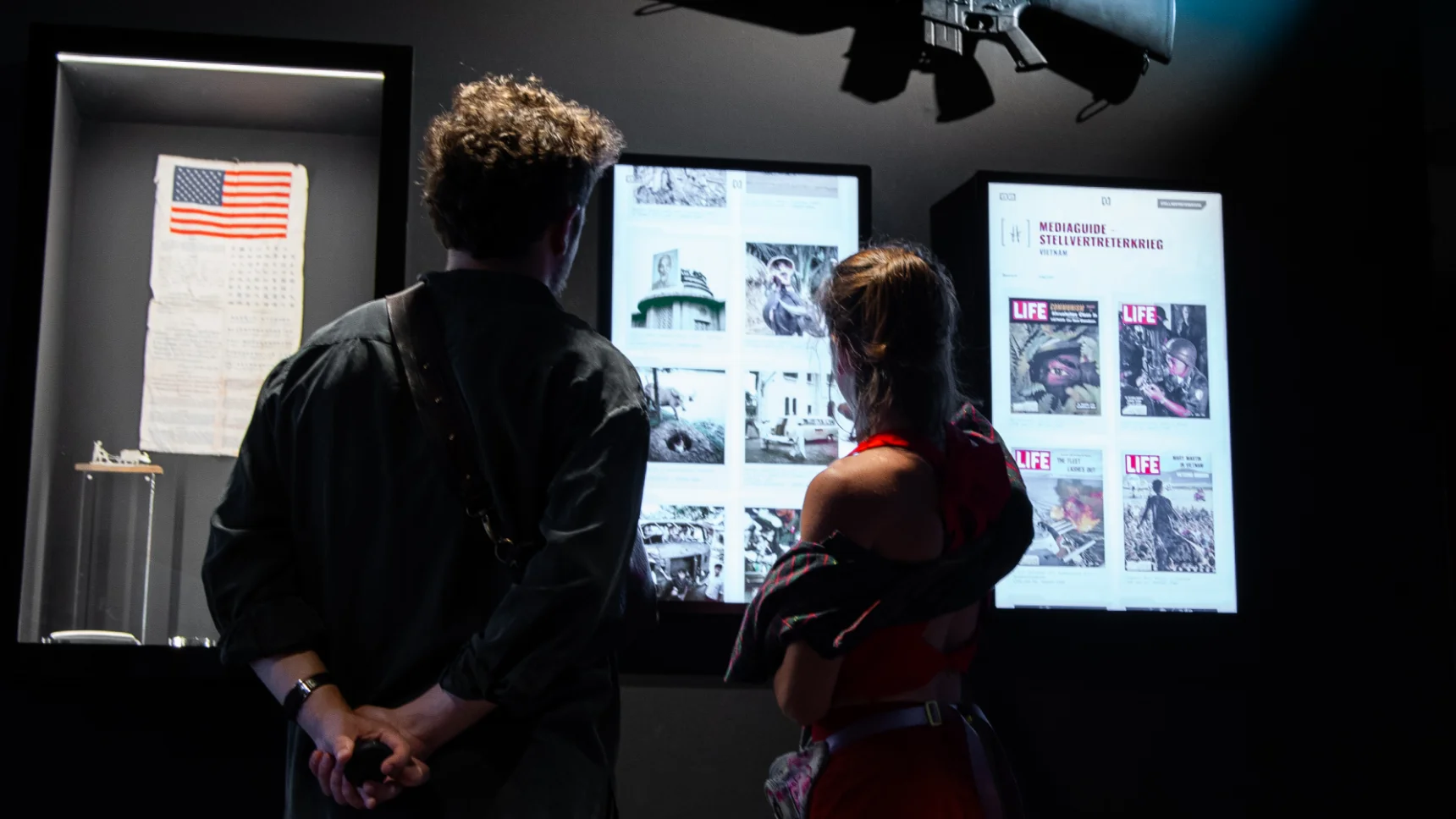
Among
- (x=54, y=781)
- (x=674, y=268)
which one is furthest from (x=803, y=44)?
(x=54, y=781)

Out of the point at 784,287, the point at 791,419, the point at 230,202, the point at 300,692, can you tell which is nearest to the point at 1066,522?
the point at 791,419

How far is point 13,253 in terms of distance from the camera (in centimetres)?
258

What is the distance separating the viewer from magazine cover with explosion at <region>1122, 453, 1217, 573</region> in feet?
9.20

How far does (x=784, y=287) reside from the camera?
9.02 feet

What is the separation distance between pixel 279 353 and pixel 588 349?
4.72 feet

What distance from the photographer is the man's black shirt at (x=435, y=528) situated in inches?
54.8

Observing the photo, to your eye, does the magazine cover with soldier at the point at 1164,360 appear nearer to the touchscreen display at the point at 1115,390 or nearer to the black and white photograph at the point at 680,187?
the touchscreen display at the point at 1115,390

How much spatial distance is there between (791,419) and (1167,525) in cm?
98

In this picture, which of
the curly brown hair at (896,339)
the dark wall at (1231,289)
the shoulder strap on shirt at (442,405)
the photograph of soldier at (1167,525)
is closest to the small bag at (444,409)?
the shoulder strap on shirt at (442,405)

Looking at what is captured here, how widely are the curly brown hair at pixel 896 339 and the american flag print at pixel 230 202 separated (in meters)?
1.58

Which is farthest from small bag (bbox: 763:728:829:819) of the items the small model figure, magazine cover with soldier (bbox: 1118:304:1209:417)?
the small model figure

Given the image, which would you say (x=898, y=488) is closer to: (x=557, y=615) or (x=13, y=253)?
(x=557, y=615)

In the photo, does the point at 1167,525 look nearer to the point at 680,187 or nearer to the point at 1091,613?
the point at 1091,613

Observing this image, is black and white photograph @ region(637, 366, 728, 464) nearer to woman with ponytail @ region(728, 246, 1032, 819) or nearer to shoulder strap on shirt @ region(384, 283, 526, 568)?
woman with ponytail @ region(728, 246, 1032, 819)
